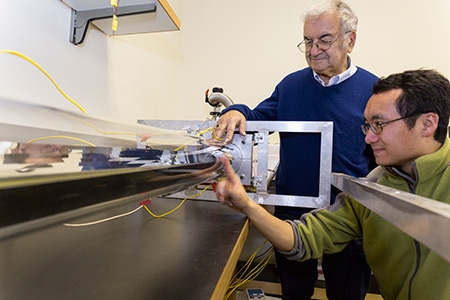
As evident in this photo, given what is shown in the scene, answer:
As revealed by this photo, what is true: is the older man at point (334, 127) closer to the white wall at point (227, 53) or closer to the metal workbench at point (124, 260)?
the metal workbench at point (124, 260)

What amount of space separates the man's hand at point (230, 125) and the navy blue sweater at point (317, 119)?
7cm

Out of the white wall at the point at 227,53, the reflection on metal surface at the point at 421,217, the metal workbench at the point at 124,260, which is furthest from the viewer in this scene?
the white wall at the point at 227,53

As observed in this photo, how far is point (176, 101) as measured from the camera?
222 cm

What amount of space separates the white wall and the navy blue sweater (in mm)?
666

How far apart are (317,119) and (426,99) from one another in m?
0.35

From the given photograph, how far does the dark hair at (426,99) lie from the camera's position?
74 cm

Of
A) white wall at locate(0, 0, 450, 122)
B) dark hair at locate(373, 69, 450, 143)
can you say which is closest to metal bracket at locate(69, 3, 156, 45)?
white wall at locate(0, 0, 450, 122)

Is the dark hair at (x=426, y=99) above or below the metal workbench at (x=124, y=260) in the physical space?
above

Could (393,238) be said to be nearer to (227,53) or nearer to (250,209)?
(250,209)

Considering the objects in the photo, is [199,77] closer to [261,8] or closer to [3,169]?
[261,8]

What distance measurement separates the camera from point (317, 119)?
1.03 m

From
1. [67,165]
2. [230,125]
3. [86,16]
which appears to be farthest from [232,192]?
[86,16]

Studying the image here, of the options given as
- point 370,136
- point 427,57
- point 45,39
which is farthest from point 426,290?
point 427,57

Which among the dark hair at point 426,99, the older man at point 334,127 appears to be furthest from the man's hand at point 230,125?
the dark hair at point 426,99
